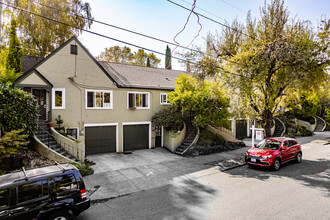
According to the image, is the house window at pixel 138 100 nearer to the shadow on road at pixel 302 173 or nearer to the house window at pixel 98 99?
the house window at pixel 98 99

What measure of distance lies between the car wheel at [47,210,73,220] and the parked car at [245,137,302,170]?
976 centimetres

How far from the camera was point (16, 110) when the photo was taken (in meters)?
9.36

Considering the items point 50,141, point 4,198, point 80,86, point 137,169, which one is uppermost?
point 80,86

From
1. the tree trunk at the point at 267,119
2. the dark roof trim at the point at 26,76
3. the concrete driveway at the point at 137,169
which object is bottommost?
the concrete driveway at the point at 137,169

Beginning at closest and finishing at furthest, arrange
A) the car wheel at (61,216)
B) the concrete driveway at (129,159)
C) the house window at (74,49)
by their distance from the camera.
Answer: the car wheel at (61,216) < the concrete driveway at (129,159) < the house window at (74,49)

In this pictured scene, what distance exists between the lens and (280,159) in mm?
11195

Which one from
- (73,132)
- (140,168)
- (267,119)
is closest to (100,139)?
(73,132)

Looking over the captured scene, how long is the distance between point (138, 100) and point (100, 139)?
4.54m

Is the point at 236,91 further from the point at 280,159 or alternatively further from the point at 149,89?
the point at 149,89

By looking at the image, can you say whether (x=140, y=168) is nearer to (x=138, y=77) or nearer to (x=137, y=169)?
(x=137, y=169)

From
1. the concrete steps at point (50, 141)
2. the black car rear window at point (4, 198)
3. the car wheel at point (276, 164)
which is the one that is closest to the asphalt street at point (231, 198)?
the car wheel at point (276, 164)

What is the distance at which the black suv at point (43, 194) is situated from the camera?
4902 millimetres

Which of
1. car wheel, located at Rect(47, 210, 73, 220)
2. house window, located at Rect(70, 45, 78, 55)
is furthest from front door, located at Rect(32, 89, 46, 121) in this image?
car wheel, located at Rect(47, 210, 73, 220)

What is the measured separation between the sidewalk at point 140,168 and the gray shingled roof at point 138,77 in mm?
5785
